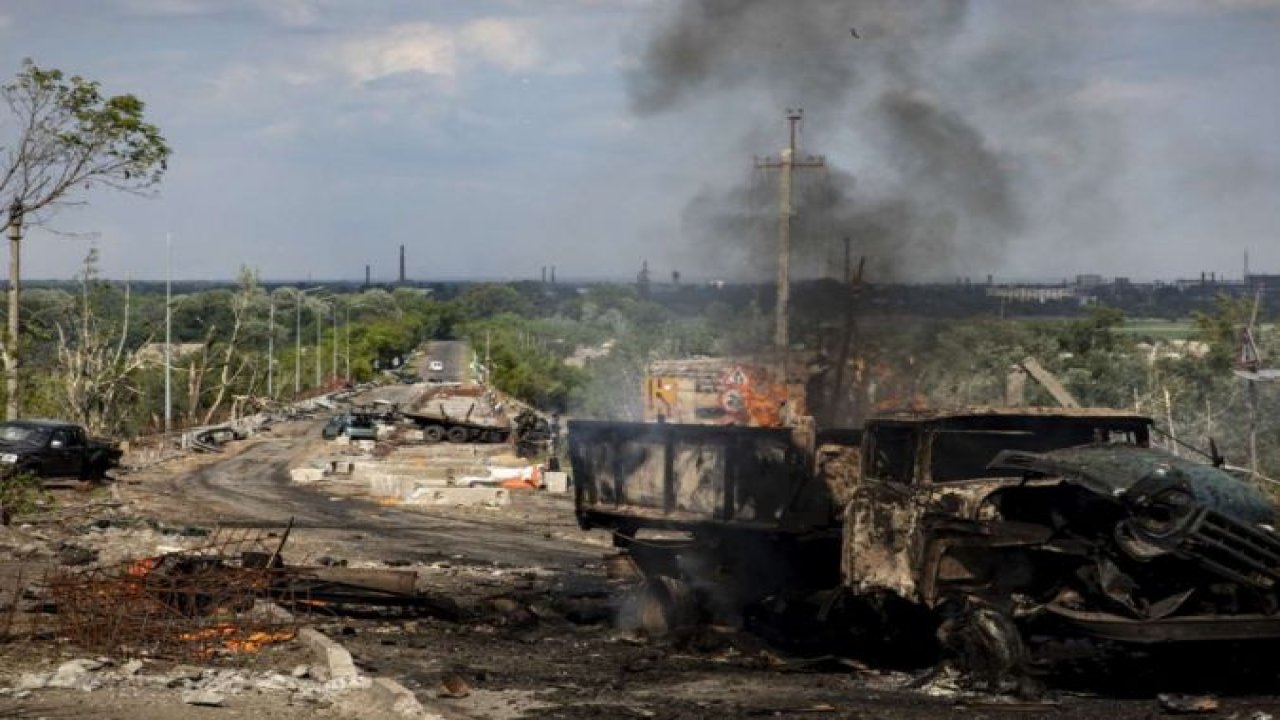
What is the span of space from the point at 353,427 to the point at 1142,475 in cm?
5111

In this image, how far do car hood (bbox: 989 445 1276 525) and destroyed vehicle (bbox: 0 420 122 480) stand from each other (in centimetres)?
2104

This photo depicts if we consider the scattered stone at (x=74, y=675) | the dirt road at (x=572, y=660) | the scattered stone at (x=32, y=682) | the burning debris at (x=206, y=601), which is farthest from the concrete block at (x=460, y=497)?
the scattered stone at (x=32, y=682)

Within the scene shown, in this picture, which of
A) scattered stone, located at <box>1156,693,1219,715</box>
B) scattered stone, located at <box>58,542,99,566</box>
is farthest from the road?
scattered stone, located at <box>1156,693,1219,715</box>

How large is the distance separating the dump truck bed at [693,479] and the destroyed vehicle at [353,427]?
4439cm

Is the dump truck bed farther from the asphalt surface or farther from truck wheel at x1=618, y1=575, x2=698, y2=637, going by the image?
the asphalt surface

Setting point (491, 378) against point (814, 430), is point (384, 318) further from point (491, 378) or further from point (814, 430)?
point (814, 430)

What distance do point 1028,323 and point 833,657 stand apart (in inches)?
1163

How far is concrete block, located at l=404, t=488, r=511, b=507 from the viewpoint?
104 ft

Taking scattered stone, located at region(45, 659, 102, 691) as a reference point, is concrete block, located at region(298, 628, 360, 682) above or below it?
below

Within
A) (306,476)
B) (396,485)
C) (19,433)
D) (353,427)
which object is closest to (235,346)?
(353,427)

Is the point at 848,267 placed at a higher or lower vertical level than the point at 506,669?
A: higher

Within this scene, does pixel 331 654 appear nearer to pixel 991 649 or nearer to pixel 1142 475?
pixel 991 649

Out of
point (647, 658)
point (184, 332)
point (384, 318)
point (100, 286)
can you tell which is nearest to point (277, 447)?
point (100, 286)

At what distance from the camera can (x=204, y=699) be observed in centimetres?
1080
